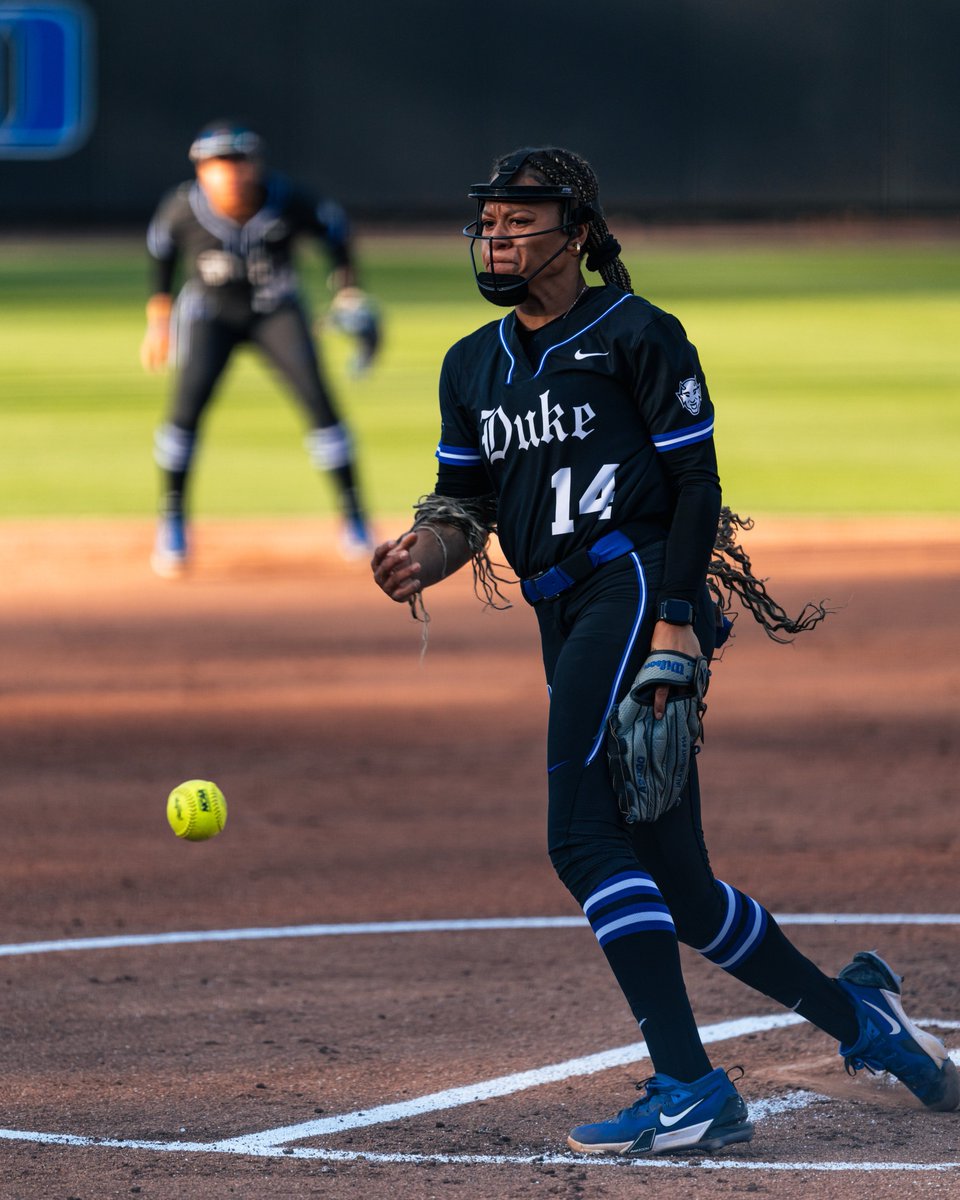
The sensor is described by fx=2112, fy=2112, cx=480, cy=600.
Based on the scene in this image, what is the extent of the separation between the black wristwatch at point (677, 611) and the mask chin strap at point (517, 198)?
75 centimetres

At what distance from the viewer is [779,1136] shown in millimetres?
4508

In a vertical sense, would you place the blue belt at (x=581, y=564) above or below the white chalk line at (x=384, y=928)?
above

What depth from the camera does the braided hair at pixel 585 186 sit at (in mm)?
4559

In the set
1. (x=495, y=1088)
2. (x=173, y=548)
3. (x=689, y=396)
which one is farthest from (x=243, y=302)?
(x=689, y=396)

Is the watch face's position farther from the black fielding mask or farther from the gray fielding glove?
the black fielding mask

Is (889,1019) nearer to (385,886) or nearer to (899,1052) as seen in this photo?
(899,1052)

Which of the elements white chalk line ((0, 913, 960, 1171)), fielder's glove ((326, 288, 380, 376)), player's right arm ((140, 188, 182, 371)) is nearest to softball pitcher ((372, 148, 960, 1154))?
white chalk line ((0, 913, 960, 1171))

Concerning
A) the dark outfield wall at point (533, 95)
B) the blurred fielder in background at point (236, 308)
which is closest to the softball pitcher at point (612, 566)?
the blurred fielder in background at point (236, 308)

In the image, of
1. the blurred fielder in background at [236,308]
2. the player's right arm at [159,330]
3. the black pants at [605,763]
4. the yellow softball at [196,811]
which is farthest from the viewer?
the player's right arm at [159,330]

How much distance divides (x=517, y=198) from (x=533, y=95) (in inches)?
1334

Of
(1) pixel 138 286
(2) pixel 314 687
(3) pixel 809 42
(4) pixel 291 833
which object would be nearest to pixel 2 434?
(2) pixel 314 687

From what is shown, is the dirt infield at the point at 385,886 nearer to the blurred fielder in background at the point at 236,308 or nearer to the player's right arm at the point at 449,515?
the blurred fielder in background at the point at 236,308

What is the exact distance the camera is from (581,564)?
14.9ft

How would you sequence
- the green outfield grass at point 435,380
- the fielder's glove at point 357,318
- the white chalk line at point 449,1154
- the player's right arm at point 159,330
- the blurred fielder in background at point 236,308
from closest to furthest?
the white chalk line at point 449,1154, the blurred fielder in background at point 236,308, the player's right arm at point 159,330, the fielder's glove at point 357,318, the green outfield grass at point 435,380
